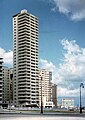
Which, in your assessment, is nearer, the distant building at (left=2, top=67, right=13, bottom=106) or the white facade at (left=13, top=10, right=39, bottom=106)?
the white facade at (left=13, top=10, right=39, bottom=106)

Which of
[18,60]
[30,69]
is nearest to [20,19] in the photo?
[18,60]

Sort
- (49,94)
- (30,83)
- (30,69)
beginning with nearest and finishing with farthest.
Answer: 1. (30,69)
2. (30,83)
3. (49,94)

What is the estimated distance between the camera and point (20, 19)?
64.0ft

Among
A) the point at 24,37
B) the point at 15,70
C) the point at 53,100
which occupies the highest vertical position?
the point at 24,37

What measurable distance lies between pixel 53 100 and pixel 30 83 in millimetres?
5649

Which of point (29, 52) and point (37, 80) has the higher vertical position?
point (29, 52)

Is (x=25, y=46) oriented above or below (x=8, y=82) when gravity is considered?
above

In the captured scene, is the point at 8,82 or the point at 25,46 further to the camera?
the point at 8,82

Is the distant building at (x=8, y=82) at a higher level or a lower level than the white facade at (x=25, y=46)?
lower

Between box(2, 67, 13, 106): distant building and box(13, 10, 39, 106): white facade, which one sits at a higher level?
box(13, 10, 39, 106): white facade

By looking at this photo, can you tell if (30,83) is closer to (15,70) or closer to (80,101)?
(15,70)

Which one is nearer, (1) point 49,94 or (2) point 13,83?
(2) point 13,83

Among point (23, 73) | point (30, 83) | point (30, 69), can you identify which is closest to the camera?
point (23, 73)

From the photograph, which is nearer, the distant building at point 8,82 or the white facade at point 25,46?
the white facade at point 25,46
